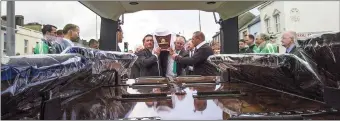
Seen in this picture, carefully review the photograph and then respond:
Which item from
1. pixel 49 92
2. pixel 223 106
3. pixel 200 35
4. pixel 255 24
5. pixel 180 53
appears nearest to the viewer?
pixel 49 92

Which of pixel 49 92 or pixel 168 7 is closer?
pixel 49 92

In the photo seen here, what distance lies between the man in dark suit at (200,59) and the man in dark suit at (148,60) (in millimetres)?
178

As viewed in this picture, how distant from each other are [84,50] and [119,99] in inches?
10.6

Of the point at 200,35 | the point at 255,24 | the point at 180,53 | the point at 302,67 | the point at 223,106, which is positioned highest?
the point at 255,24

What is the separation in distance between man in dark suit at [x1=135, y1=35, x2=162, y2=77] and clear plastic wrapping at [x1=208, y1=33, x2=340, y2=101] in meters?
1.26

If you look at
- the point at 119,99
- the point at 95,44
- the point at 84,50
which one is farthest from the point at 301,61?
the point at 95,44

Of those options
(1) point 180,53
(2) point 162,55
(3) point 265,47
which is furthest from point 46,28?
(3) point 265,47

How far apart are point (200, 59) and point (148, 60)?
495 millimetres

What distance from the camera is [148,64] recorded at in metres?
3.20

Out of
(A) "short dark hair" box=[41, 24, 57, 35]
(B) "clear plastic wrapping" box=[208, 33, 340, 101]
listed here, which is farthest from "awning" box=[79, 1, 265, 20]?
(B) "clear plastic wrapping" box=[208, 33, 340, 101]

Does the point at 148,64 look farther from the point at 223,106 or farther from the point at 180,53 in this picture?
the point at 223,106

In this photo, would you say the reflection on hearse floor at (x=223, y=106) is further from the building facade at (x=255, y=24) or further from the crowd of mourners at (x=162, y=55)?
the building facade at (x=255, y=24)

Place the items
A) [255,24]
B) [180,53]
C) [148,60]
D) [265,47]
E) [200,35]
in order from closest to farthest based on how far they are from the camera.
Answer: [265,47] → [148,60] → [200,35] → [180,53] → [255,24]

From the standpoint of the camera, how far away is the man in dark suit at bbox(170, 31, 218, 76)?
10.4ft
